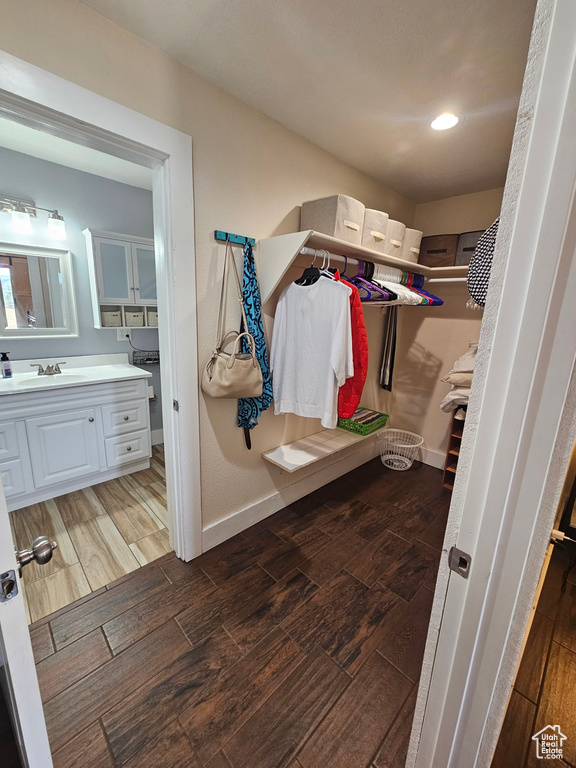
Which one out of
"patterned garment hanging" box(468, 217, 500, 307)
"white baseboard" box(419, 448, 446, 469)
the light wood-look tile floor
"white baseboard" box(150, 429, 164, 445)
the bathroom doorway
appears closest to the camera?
"patterned garment hanging" box(468, 217, 500, 307)

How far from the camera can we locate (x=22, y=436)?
6.88 feet

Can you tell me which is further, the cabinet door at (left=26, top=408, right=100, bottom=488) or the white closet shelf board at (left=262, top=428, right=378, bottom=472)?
the cabinet door at (left=26, top=408, right=100, bottom=488)

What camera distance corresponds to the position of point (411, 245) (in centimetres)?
232

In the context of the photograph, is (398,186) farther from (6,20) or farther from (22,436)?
(22,436)

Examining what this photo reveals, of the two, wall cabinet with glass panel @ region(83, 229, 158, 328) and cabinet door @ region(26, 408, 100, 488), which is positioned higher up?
wall cabinet with glass panel @ region(83, 229, 158, 328)

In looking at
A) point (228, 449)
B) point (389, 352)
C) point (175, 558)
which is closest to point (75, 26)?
point (228, 449)

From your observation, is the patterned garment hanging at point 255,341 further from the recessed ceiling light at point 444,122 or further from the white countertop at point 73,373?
the white countertop at point 73,373

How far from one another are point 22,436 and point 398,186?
130 inches

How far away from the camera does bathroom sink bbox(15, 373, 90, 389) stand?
2.14 m

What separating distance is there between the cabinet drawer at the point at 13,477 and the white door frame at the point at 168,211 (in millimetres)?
1168

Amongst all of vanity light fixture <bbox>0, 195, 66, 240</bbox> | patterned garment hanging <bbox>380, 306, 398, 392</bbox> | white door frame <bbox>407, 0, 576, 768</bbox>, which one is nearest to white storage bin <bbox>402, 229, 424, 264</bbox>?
patterned garment hanging <bbox>380, 306, 398, 392</bbox>

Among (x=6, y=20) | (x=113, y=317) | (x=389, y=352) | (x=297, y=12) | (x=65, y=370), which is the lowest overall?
(x=65, y=370)

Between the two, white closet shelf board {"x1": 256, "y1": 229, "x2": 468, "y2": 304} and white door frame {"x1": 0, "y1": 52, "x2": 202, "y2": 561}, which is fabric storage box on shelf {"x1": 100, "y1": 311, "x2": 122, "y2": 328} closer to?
white door frame {"x1": 0, "y1": 52, "x2": 202, "y2": 561}

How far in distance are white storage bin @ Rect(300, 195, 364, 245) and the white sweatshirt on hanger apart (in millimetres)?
303
